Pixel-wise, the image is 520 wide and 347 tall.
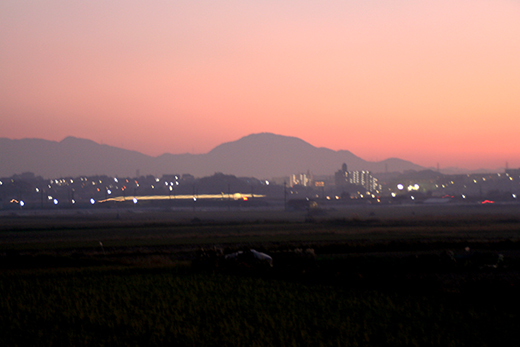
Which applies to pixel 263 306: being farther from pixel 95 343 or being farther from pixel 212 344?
pixel 95 343

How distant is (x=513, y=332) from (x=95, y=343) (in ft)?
34.7

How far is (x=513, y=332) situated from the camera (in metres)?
13.8

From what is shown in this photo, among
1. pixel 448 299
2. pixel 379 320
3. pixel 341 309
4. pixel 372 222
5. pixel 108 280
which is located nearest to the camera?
pixel 379 320

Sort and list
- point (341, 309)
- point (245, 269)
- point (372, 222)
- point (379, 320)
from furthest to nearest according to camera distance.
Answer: point (372, 222) → point (245, 269) → point (341, 309) → point (379, 320)

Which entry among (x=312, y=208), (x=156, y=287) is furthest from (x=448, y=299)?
(x=312, y=208)

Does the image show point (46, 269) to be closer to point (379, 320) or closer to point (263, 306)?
point (263, 306)

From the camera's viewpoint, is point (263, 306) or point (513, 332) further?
→ point (263, 306)

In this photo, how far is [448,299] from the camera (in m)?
19.0

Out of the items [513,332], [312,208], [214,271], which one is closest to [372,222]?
[312,208]

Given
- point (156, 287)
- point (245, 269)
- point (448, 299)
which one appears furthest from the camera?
point (245, 269)

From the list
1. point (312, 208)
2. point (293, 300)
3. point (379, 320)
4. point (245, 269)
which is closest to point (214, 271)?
point (245, 269)

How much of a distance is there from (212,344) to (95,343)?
292 centimetres

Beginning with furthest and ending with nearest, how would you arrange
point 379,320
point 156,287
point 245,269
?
1. point 245,269
2. point 156,287
3. point 379,320

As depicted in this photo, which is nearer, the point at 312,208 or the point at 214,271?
the point at 214,271
